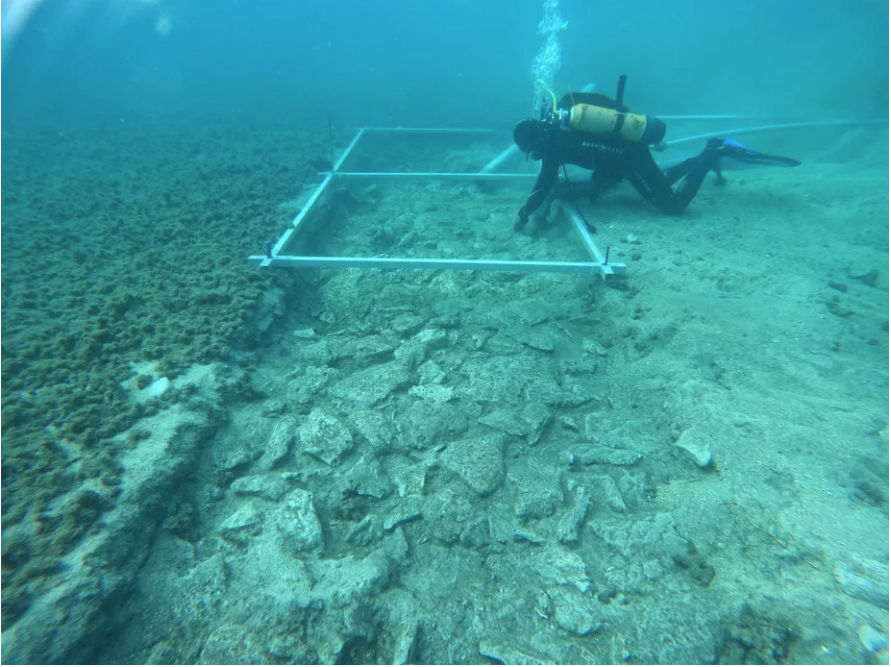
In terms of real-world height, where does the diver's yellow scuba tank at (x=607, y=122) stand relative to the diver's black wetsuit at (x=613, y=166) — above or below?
above

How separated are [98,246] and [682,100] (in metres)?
20.4

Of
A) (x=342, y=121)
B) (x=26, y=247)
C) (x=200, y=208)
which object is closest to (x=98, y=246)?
(x=26, y=247)

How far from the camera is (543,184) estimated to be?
595 centimetres

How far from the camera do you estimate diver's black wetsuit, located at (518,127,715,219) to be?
220 inches

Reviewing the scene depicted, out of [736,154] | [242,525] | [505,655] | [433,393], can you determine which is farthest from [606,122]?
[242,525]

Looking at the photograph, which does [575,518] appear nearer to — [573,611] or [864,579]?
[573,611]

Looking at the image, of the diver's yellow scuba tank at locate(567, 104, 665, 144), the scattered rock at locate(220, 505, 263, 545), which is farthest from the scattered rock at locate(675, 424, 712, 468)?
the diver's yellow scuba tank at locate(567, 104, 665, 144)

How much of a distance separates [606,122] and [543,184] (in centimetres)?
104

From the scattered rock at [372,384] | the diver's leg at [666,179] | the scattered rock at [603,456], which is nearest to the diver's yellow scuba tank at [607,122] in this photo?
the diver's leg at [666,179]

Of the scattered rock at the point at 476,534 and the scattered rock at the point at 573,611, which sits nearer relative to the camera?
the scattered rock at the point at 573,611

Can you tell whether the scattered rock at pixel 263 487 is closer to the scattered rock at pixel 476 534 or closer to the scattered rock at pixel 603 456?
the scattered rock at pixel 476 534

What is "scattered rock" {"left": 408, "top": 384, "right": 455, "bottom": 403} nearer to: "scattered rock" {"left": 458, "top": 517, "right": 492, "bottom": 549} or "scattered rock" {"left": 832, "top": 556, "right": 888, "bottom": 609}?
"scattered rock" {"left": 458, "top": 517, "right": 492, "bottom": 549}

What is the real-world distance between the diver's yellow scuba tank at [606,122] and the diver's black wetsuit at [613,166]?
16cm

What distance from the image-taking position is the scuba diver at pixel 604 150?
533 centimetres
